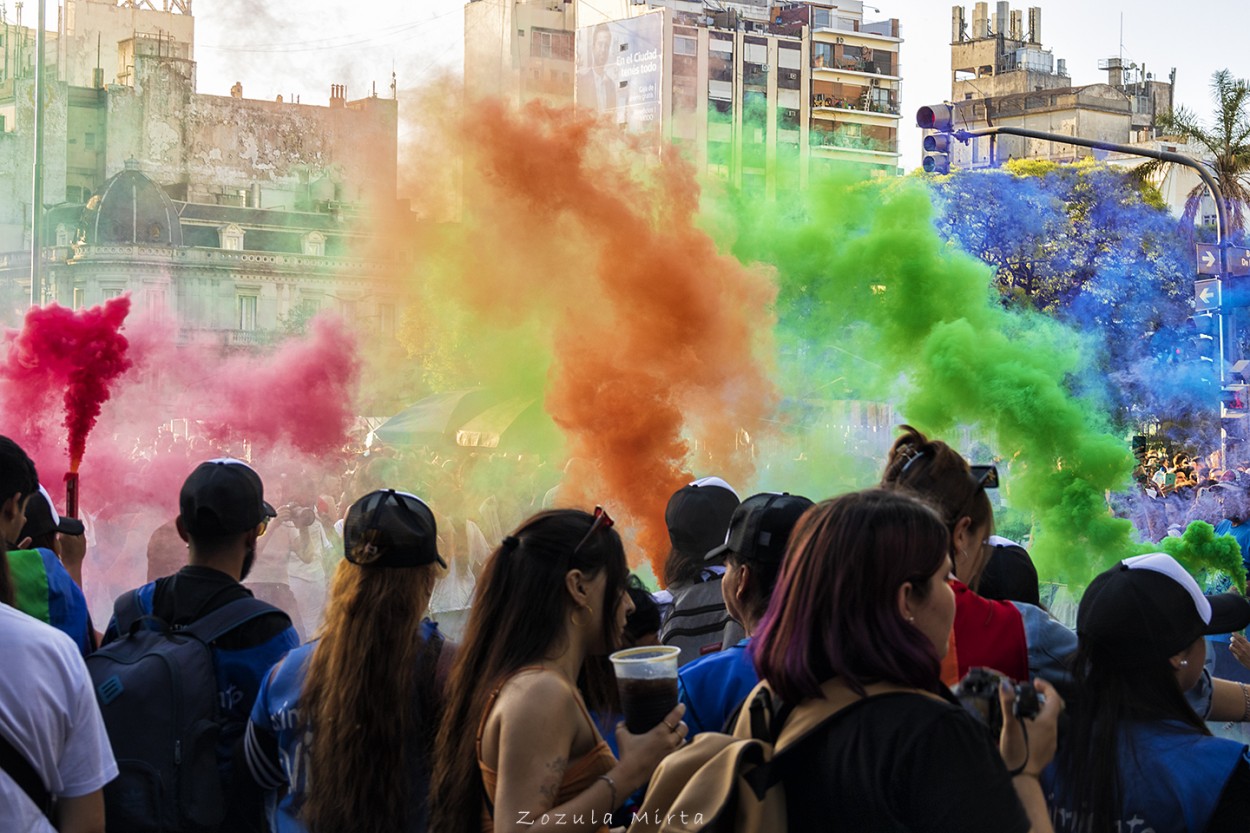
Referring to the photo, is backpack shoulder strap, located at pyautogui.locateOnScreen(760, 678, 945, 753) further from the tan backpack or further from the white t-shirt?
the white t-shirt

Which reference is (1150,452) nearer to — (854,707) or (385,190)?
(385,190)

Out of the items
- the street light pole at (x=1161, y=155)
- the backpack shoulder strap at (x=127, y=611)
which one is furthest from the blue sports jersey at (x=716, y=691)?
the street light pole at (x=1161, y=155)

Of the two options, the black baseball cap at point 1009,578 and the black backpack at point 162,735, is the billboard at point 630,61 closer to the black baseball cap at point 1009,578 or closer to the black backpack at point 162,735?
the black baseball cap at point 1009,578

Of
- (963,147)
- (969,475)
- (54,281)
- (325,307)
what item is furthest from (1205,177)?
(963,147)

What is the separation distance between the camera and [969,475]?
11.7ft

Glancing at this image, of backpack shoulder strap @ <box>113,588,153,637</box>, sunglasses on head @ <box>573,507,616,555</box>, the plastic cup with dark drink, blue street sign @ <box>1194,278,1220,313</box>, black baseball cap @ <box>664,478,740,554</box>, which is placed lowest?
→ backpack shoulder strap @ <box>113,588,153,637</box>

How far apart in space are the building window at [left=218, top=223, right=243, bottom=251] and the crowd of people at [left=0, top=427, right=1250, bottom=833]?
3147cm

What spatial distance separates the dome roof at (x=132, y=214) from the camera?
33750mm

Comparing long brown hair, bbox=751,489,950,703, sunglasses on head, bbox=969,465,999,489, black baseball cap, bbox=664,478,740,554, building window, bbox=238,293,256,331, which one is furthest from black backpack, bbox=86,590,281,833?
building window, bbox=238,293,256,331

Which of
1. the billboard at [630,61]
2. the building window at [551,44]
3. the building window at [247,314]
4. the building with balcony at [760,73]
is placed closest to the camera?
the building window at [247,314]

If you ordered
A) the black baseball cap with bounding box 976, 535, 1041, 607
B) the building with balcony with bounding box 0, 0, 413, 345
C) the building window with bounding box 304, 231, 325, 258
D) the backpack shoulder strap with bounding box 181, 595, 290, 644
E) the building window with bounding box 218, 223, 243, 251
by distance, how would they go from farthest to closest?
the building window with bounding box 218, 223, 243, 251 < the building window with bounding box 304, 231, 325, 258 < the building with balcony with bounding box 0, 0, 413, 345 < the black baseball cap with bounding box 976, 535, 1041, 607 < the backpack shoulder strap with bounding box 181, 595, 290, 644

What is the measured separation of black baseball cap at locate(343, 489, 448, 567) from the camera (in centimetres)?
334

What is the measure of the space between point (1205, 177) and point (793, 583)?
47.3 feet

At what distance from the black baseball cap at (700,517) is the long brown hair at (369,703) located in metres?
1.53
